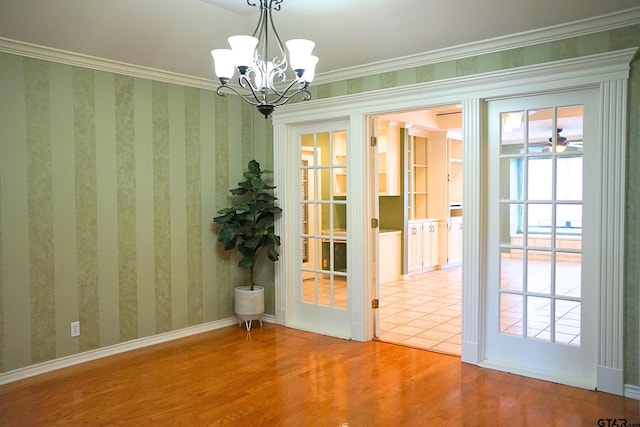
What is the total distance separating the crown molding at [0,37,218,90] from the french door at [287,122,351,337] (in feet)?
3.72

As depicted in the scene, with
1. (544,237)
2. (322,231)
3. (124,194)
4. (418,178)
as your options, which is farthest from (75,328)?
(418,178)

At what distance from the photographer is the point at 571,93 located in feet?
11.5

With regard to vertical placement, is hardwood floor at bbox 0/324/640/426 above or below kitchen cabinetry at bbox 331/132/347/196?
below

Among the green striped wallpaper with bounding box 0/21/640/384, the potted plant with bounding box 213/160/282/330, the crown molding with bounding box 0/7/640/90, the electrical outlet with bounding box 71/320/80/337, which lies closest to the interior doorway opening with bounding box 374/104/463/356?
the potted plant with bounding box 213/160/282/330

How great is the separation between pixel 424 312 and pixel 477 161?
237 centimetres

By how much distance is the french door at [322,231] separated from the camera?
480 centimetres

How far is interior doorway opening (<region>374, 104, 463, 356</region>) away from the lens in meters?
6.03

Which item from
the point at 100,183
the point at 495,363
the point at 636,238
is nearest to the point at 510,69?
the point at 636,238

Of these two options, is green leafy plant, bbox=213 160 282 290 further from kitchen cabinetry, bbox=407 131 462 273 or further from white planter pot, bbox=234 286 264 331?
kitchen cabinetry, bbox=407 131 462 273

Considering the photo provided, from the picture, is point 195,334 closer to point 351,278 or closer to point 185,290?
point 185,290

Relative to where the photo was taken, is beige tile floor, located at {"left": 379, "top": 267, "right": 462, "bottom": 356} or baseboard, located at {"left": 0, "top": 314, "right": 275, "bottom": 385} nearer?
baseboard, located at {"left": 0, "top": 314, "right": 275, "bottom": 385}

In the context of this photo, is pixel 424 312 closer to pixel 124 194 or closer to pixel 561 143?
pixel 561 143

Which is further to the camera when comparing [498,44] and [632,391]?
[498,44]

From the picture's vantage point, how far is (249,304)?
4.96 meters
